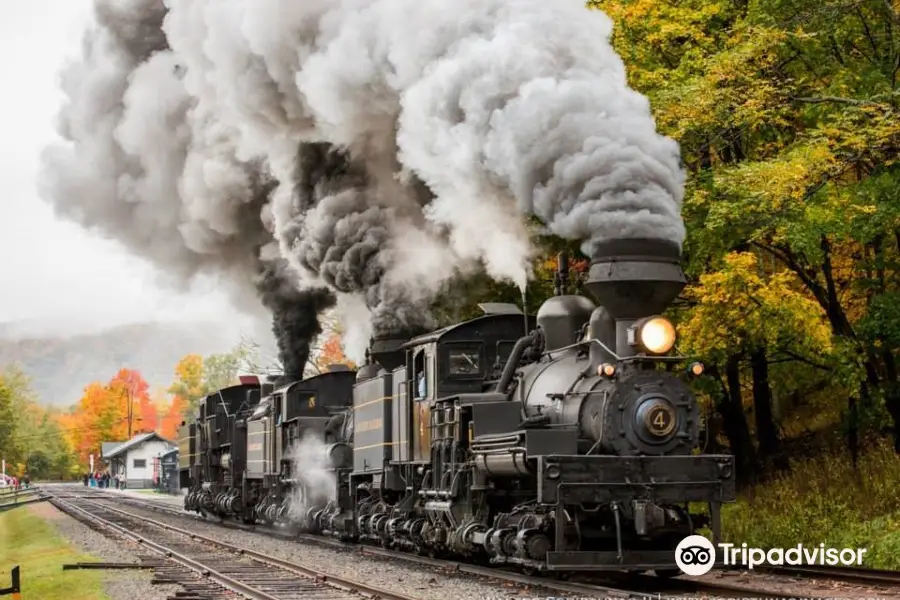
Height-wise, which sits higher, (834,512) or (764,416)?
(764,416)

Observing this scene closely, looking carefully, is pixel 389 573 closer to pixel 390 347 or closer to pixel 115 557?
pixel 390 347

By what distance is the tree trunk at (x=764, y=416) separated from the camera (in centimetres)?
2434

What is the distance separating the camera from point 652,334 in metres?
13.2

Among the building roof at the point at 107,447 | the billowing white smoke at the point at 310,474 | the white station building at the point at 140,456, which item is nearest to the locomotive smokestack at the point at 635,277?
the billowing white smoke at the point at 310,474

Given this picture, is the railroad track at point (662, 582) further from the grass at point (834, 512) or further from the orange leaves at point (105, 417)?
the orange leaves at point (105, 417)

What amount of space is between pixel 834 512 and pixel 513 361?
5971 millimetres

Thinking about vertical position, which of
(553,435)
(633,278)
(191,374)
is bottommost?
(553,435)

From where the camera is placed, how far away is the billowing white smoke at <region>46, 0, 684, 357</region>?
14234mm

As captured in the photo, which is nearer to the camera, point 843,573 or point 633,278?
point 633,278

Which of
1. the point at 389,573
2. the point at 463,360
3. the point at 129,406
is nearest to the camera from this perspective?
the point at 389,573

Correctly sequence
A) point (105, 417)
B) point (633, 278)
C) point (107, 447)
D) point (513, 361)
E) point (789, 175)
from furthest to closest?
point (105, 417)
point (107, 447)
point (789, 175)
point (513, 361)
point (633, 278)

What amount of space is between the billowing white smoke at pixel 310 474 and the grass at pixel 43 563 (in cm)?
491

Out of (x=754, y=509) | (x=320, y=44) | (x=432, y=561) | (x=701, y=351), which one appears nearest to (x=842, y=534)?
(x=754, y=509)

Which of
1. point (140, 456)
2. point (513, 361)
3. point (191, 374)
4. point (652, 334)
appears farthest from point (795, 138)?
point (191, 374)
